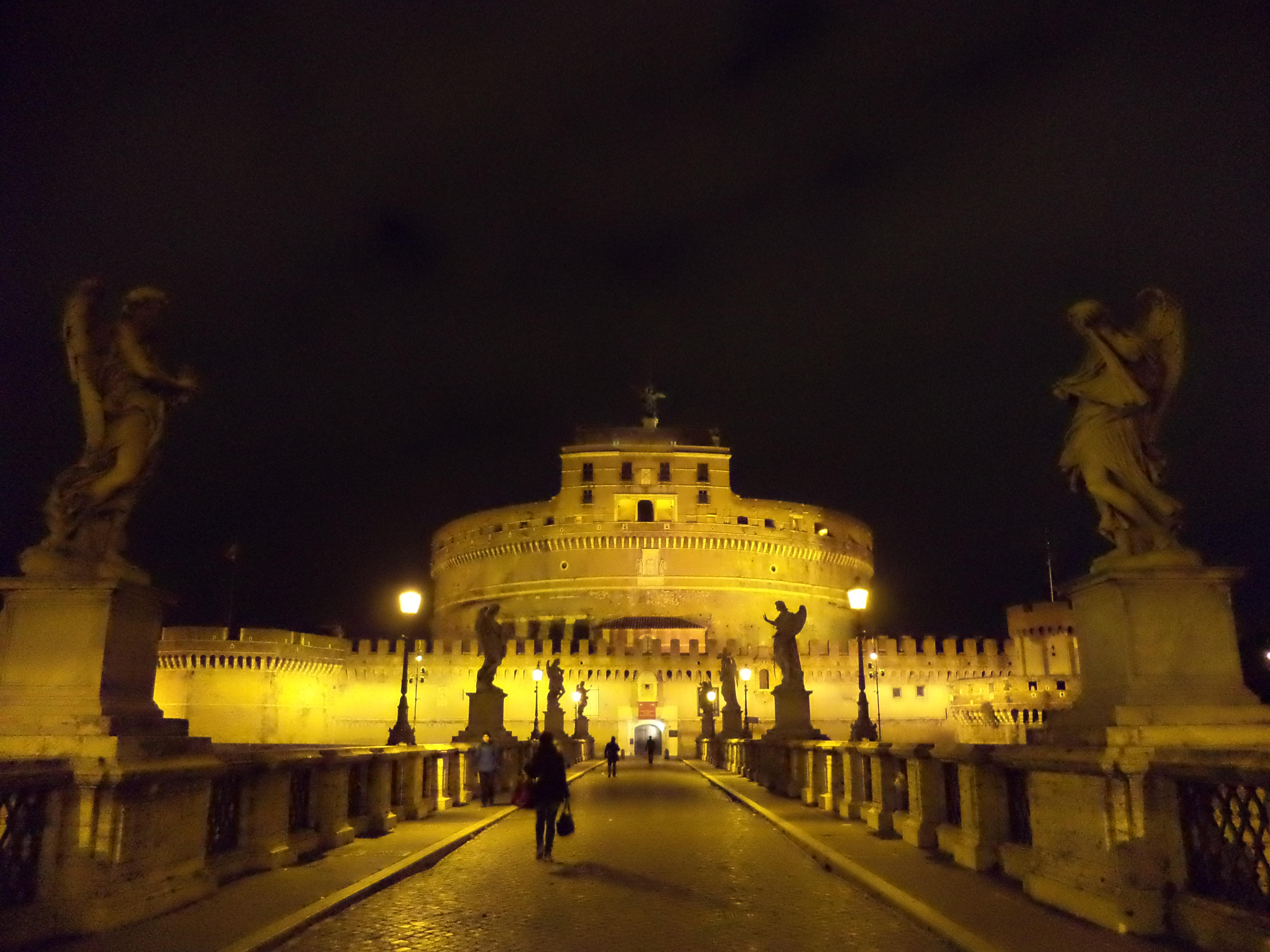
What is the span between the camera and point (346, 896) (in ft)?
23.3

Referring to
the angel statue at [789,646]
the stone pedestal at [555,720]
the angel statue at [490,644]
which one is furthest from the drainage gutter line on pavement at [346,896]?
the stone pedestal at [555,720]

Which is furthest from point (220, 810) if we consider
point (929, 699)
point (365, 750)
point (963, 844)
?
point (929, 699)

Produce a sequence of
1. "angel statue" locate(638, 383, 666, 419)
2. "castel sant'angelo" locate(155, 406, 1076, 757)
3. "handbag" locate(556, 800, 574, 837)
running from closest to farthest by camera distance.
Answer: "handbag" locate(556, 800, 574, 837)
"castel sant'angelo" locate(155, 406, 1076, 757)
"angel statue" locate(638, 383, 666, 419)

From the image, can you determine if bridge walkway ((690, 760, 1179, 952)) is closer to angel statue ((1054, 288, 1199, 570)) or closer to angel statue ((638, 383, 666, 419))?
angel statue ((1054, 288, 1199, 570))

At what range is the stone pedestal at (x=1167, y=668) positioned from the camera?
19.9ft

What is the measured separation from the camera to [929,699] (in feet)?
178

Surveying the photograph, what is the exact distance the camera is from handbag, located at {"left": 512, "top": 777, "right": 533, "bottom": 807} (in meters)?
9.54

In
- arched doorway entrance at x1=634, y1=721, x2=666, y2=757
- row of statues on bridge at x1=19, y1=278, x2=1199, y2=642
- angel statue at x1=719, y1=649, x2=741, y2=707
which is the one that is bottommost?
arched doorway entrance at x1=634, y1=721, x2=666, y2=757

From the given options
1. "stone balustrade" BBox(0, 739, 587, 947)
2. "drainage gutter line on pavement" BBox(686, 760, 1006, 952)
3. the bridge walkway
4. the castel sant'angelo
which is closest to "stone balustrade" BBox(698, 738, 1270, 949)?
the bridge walkway

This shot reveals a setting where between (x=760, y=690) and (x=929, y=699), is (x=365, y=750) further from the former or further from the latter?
(x=929, y=699)

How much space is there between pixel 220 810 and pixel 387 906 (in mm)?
1753

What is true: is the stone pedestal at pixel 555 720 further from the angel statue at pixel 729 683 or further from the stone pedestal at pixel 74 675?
the stone pedestal at pixel 74 675

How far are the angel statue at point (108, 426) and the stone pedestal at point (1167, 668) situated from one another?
22.3ft

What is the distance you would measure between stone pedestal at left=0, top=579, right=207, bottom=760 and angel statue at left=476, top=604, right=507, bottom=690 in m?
13.3
